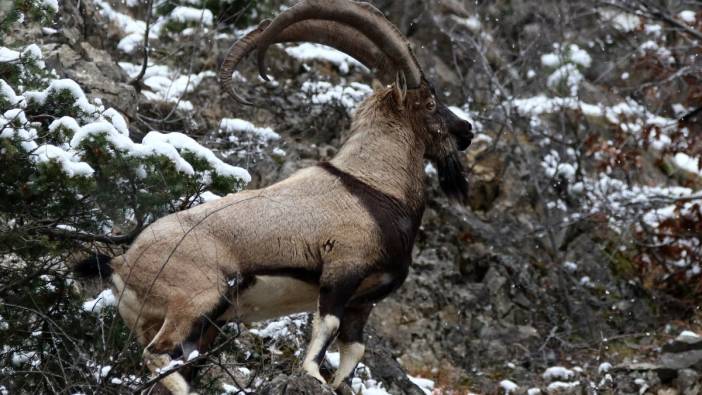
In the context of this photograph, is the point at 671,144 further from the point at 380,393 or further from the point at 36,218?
the point at 36,218

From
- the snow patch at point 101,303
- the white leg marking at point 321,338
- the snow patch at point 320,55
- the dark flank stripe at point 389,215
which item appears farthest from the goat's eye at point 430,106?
the snow patch at point 320,55

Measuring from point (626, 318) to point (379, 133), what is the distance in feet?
19.9

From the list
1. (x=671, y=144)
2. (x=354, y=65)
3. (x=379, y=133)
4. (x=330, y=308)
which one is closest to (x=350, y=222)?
(x=330, y=308)

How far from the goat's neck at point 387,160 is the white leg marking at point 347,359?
1.00 metres

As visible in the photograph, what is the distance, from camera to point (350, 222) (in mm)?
6250

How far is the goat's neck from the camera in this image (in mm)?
6742

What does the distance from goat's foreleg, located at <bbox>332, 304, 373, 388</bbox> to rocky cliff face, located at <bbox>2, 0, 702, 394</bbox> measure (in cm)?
91

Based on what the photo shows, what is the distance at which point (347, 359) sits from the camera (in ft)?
21.2

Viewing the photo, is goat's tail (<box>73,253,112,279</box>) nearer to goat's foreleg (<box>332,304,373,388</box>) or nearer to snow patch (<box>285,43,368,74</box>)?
goat's foreleg (<box>332,304,373,388</box>)

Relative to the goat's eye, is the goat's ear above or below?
above

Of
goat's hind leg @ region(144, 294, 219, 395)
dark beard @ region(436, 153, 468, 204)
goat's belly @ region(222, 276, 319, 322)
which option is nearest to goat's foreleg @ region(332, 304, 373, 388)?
goat's belly @ region(222, 276, 319, 322)

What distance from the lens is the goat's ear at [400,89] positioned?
719 centimetres

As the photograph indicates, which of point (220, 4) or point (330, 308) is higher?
point (220, 4)

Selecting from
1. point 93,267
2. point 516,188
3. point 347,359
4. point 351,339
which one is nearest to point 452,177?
point 351,339
